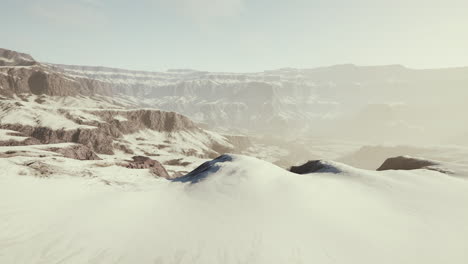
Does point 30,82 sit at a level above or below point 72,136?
above

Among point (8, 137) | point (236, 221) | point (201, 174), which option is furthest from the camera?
point (8, 137)

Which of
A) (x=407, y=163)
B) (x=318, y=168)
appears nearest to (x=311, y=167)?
(x=318, y=168)

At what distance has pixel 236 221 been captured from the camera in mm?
8539

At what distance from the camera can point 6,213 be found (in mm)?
8820

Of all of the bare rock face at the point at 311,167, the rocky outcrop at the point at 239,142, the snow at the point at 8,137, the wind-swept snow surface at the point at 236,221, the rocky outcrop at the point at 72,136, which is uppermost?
the wind-swept snow surface at the point at 236,221

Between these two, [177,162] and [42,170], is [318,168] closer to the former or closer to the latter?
[42,170]

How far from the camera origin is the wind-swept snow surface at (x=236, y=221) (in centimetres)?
680

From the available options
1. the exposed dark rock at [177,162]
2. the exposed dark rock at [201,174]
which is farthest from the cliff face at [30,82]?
the exposed dark rock at [201,174]

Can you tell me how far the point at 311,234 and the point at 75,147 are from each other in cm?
3507

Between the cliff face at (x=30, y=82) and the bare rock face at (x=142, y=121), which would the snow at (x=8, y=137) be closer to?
the bare rock face at (x=142, y=121)

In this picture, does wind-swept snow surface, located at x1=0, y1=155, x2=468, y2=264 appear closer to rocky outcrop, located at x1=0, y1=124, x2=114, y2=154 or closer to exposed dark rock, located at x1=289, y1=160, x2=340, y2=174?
exposed dark rock, located at x1=289, y1=160, x2=340, y2=174

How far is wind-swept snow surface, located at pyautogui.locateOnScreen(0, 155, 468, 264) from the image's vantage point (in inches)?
268

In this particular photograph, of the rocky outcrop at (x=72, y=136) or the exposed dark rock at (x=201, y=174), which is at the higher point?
the exposed dark rock at (x=201, y=174)

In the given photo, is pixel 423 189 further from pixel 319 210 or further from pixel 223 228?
pixel 223 228
